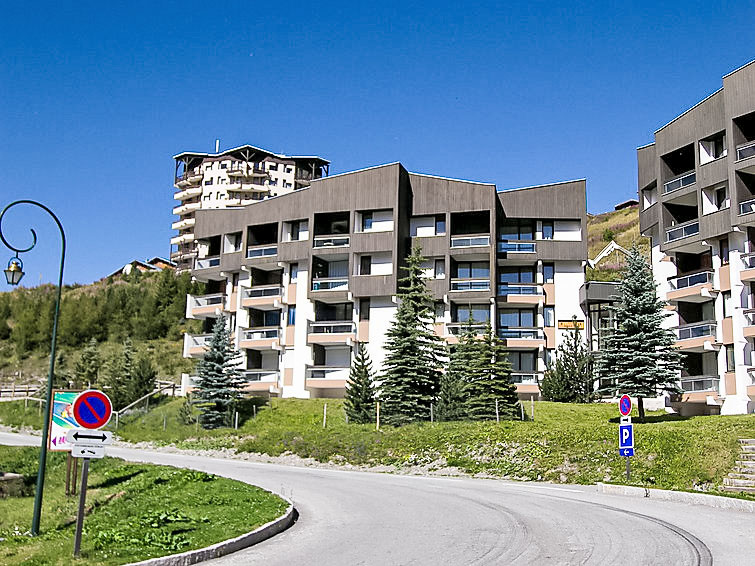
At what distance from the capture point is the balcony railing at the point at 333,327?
5159 cm

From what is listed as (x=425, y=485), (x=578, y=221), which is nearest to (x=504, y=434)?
(x=425, y=485)

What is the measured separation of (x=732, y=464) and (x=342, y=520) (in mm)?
12596

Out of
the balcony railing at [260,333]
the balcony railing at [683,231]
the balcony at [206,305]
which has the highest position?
the balcony railing at [683,231]

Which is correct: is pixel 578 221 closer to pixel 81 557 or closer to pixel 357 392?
pixel 357 392

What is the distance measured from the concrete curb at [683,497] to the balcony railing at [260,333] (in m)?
34.0

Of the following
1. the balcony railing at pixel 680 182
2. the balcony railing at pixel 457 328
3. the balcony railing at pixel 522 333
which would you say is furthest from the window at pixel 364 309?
the balcony railing at pixel 680 182

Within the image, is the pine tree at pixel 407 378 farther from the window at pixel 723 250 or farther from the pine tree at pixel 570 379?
the window at pixel 723 250

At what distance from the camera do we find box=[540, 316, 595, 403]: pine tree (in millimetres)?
46688

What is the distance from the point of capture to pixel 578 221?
174 ft

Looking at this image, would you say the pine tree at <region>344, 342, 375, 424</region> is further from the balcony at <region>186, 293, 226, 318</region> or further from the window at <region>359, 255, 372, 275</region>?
the balcony at <region>186, 293, 226, 318</region>

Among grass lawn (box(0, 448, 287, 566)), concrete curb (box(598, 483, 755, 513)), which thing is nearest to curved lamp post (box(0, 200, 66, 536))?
grass lawn (box(0, 448, 287, 566))

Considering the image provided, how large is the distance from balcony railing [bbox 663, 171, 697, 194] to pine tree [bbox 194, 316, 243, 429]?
26.4 meters

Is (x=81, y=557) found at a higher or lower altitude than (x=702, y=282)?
lower

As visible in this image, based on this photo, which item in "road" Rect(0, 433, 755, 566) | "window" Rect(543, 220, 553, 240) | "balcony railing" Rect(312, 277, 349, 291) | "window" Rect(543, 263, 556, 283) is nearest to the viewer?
"road" Rect(0, 433, 755, 566)
